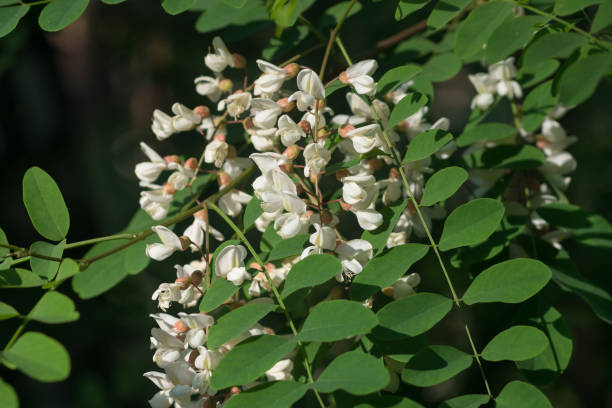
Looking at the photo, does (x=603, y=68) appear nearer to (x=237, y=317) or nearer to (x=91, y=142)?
(x=237, y=317)

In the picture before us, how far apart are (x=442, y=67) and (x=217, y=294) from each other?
0.75 metres

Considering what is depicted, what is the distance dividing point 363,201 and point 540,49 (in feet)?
1.25

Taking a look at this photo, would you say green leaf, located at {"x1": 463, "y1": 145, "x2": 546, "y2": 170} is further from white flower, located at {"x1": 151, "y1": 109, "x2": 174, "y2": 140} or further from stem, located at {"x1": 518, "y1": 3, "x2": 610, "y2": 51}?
white flower, located at {"x1": 151, "y1": 109, "x2": 174, "y2": 140}

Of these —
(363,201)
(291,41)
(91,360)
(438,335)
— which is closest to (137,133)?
(91,360)

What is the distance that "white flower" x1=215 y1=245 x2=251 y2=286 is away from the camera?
3.01 feet

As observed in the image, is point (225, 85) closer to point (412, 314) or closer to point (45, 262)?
point (45, 262)

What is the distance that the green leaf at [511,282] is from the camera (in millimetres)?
879

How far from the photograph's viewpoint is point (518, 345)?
0.88m

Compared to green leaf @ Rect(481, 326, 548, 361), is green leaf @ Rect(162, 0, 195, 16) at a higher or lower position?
higher

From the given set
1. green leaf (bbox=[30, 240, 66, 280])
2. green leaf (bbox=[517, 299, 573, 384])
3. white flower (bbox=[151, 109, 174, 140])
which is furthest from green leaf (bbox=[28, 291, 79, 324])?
green leaf (bbox=[517, 299, 573, 384])

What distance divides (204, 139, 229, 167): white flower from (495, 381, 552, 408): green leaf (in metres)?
0.61

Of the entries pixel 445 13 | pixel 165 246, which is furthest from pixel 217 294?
pixel 445 13

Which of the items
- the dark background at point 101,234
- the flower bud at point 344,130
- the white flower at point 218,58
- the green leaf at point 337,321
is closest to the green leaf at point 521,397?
the green leaf at point 337,321

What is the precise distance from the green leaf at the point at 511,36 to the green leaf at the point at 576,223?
37cm
